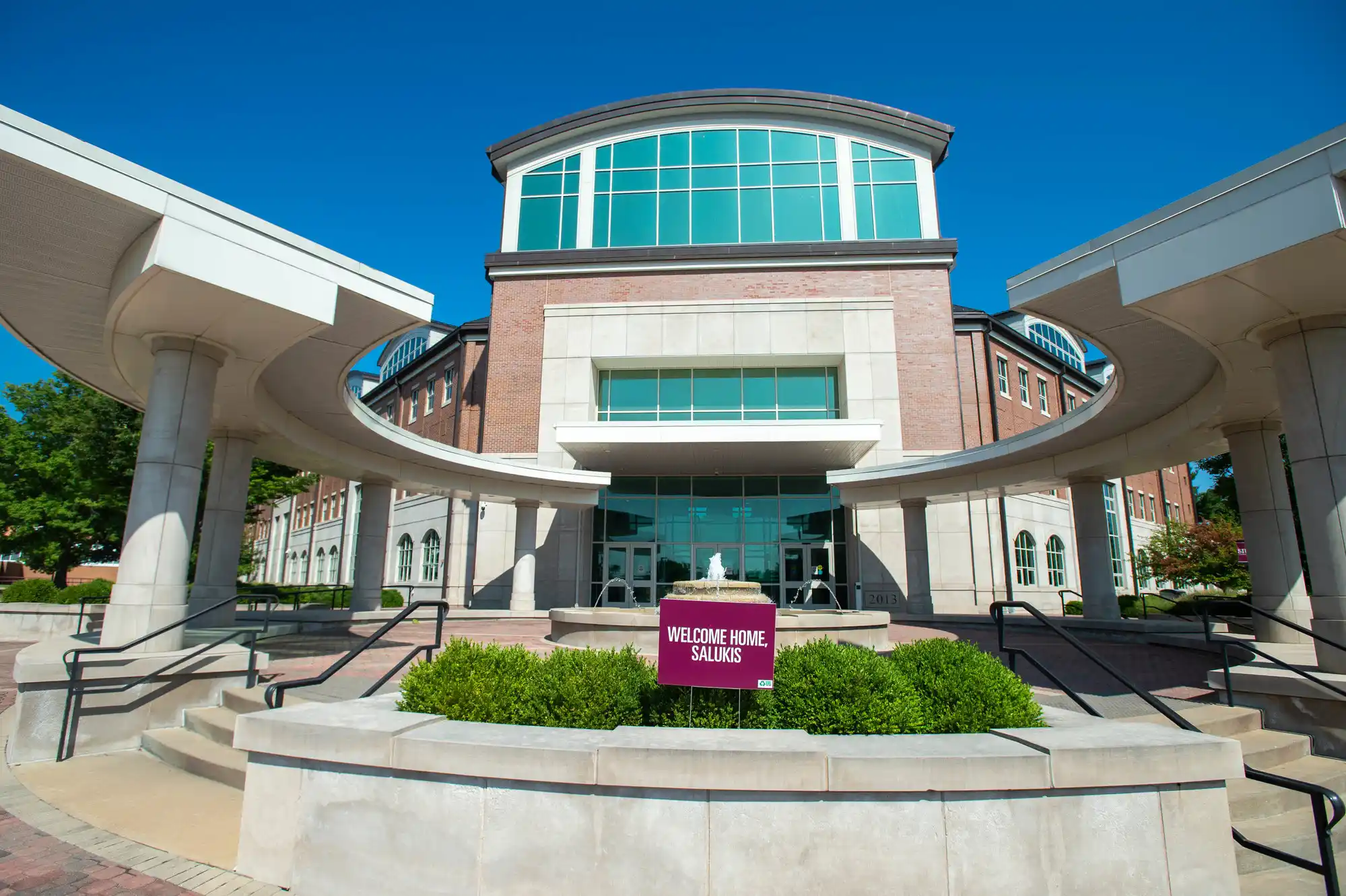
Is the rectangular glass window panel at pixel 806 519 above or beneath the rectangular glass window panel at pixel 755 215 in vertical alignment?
beneath

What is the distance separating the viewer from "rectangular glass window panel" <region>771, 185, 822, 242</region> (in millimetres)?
32463

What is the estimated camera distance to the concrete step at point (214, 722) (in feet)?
→ 25.6

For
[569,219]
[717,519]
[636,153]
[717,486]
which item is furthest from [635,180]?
[717,519]

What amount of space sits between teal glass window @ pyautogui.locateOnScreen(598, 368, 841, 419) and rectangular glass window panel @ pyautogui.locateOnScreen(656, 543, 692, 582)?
5324 millimetres

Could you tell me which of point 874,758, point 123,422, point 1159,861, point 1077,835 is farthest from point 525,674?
point 123,422

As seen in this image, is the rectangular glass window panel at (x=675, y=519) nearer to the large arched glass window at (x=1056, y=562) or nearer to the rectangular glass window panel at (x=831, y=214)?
the rectangular glass window panel at (x=831, y=214)

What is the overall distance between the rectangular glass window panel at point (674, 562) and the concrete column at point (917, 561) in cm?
866

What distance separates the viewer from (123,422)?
84.8 feet

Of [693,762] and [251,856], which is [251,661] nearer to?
[251,856]

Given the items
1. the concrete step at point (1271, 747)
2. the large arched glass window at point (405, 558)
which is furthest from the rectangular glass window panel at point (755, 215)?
the concrete step at point (1271, 747)

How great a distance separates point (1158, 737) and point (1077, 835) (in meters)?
1.03

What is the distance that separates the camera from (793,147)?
3341cm

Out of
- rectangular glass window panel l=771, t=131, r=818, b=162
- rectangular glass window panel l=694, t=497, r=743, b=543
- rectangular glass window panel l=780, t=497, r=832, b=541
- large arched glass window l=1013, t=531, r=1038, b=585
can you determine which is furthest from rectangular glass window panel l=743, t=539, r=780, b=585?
rectangular glass window panel l=771, t=131, r=818, b=162

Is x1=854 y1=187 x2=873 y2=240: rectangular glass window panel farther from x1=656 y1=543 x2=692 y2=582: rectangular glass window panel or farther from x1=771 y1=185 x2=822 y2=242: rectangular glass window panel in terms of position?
x1=656 y1=543 x2=692 y2=582: rectangular glass window panel
